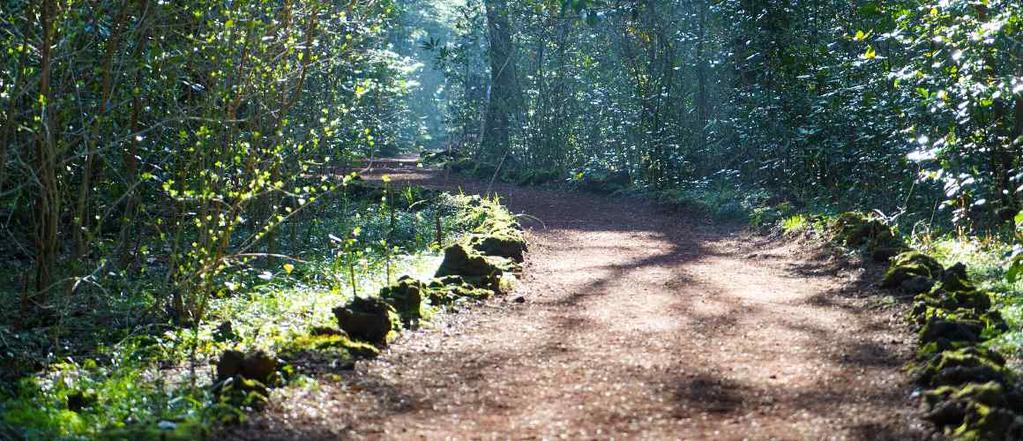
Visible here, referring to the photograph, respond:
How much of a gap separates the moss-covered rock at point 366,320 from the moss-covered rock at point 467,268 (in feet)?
6.60

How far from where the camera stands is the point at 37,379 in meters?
5.46

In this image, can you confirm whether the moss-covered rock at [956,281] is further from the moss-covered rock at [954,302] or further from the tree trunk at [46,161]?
the tree trunk at [46,161]

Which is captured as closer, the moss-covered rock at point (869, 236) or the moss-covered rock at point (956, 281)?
the moss-covered rock at point (956, 281)

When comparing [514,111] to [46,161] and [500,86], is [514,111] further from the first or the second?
[46,161]

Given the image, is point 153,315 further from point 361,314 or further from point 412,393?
point 412,393

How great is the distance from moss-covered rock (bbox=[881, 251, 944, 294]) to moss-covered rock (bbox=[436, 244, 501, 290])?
11.1ft

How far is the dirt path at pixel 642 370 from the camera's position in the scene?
14.8 ft

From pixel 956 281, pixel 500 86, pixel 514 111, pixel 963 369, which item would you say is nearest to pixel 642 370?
pixel 963 369

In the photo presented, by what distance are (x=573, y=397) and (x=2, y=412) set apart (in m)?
2.98

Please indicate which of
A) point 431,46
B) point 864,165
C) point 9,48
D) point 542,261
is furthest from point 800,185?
point 431,46

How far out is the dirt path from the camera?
4508 mm

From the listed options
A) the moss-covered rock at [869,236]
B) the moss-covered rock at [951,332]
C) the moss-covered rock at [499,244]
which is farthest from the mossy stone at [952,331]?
the moss-covered rock at [499,244]

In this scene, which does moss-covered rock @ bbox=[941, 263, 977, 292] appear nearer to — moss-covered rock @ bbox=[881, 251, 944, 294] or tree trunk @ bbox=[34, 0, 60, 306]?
moss-covered rock @ bbox=[881, 251, 944, 294]

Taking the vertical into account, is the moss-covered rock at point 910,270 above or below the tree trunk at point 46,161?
below
